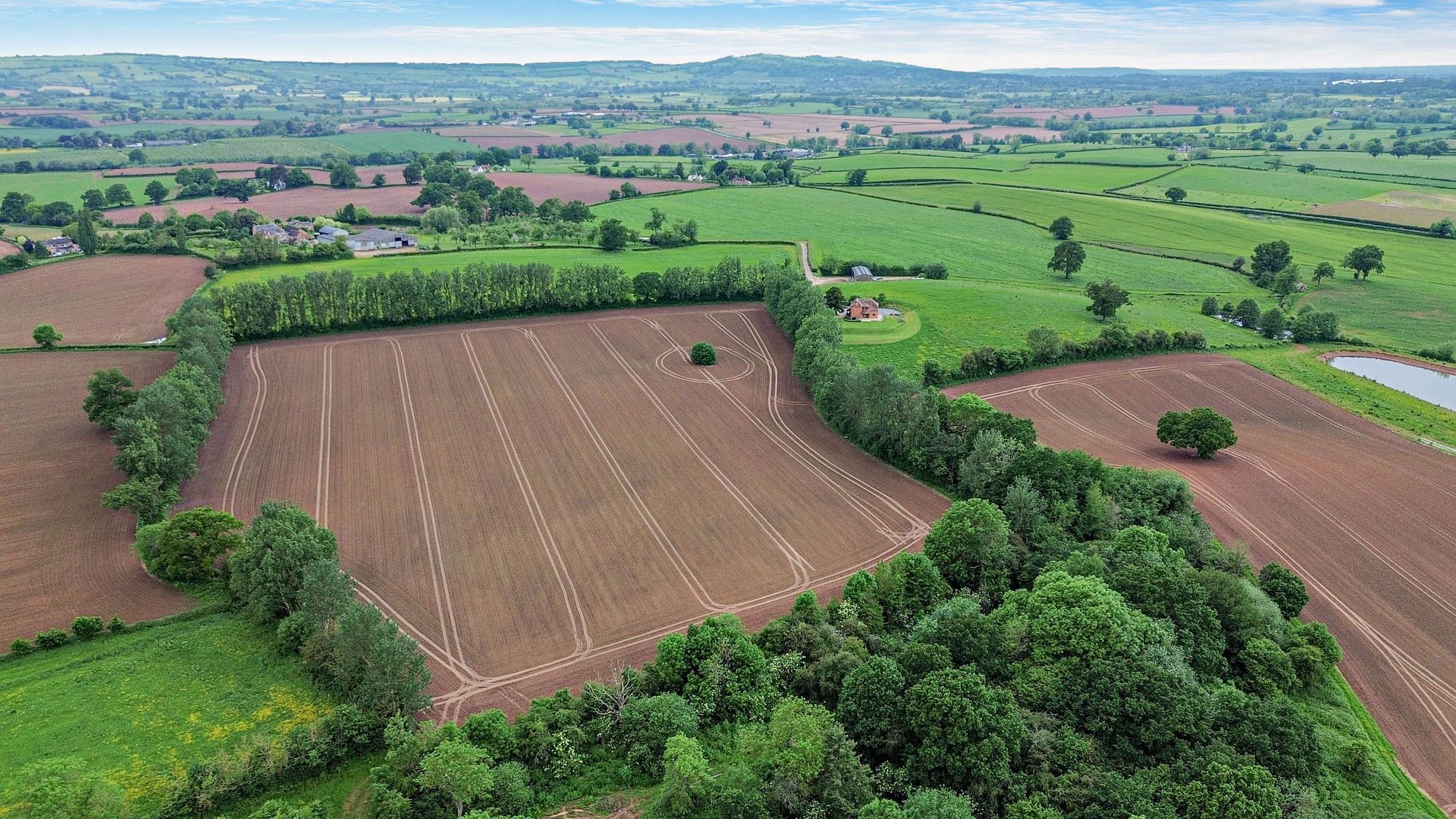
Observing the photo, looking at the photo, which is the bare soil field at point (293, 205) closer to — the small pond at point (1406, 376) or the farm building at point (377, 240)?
the farm building at point (377, 240)

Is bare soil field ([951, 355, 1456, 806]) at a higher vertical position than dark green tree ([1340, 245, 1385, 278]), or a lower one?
lower

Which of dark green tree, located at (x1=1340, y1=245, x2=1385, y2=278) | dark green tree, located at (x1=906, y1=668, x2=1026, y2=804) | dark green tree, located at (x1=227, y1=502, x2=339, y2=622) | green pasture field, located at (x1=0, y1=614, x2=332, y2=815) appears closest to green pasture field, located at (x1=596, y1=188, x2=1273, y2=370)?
dark green tree, located at (x1=1340, y1=245, x2=1385, y2=278)

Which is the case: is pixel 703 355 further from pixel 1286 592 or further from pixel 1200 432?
pixel 1286 592

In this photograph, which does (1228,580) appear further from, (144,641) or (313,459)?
(313,459)

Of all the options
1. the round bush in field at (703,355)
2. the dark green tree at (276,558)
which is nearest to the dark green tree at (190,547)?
the dark green tree at (276,558)

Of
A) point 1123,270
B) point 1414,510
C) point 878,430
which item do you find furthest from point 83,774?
point 1123,270

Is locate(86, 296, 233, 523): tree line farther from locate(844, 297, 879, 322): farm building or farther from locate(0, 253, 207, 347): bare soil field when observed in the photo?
locate(844, 297, 879, 322): farm building
